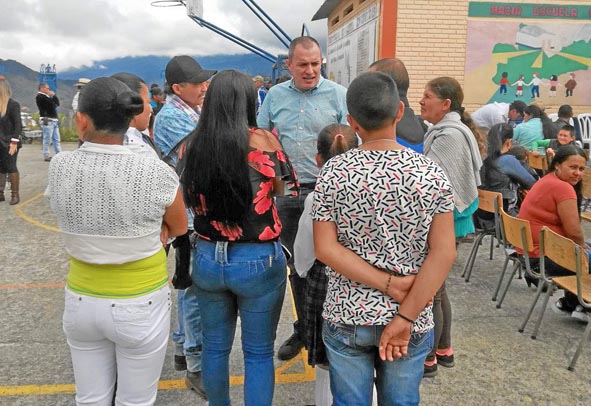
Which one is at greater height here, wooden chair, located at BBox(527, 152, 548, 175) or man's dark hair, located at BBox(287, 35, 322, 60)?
man's dark hair, located at BBox(287, 35, 322, 60)

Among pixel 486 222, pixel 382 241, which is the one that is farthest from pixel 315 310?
pixel 486 222

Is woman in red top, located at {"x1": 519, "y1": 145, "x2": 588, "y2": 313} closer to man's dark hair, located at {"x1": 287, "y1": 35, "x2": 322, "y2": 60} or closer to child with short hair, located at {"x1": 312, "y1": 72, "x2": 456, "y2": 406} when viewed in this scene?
man's dark hair, located at {"x1": 287, "y1": 35, "x2": 322, "y2": 60}

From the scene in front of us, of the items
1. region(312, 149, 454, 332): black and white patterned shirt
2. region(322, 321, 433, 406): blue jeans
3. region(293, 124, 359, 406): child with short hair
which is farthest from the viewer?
region(293, 124, 359, 406): child with short hair

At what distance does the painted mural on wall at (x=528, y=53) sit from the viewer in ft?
31.7

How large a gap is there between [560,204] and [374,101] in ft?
9.62

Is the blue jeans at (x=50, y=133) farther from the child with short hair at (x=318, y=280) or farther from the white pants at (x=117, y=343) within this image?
the white pants at (x=117, y=343)

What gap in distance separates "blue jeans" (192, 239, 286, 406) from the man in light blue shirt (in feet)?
3.01

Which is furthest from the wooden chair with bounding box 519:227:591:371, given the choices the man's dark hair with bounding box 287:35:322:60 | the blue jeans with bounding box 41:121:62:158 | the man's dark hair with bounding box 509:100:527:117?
the blue jeans with bounding box 41:121:62:158

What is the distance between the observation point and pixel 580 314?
4.13 metres

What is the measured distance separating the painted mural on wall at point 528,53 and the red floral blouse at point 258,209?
28.4ft

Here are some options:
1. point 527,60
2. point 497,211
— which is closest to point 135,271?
point 497,211

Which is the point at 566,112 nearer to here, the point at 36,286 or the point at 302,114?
the point at 302,114

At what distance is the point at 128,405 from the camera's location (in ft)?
6.76

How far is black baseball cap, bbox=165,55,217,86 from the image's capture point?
9.75ft
